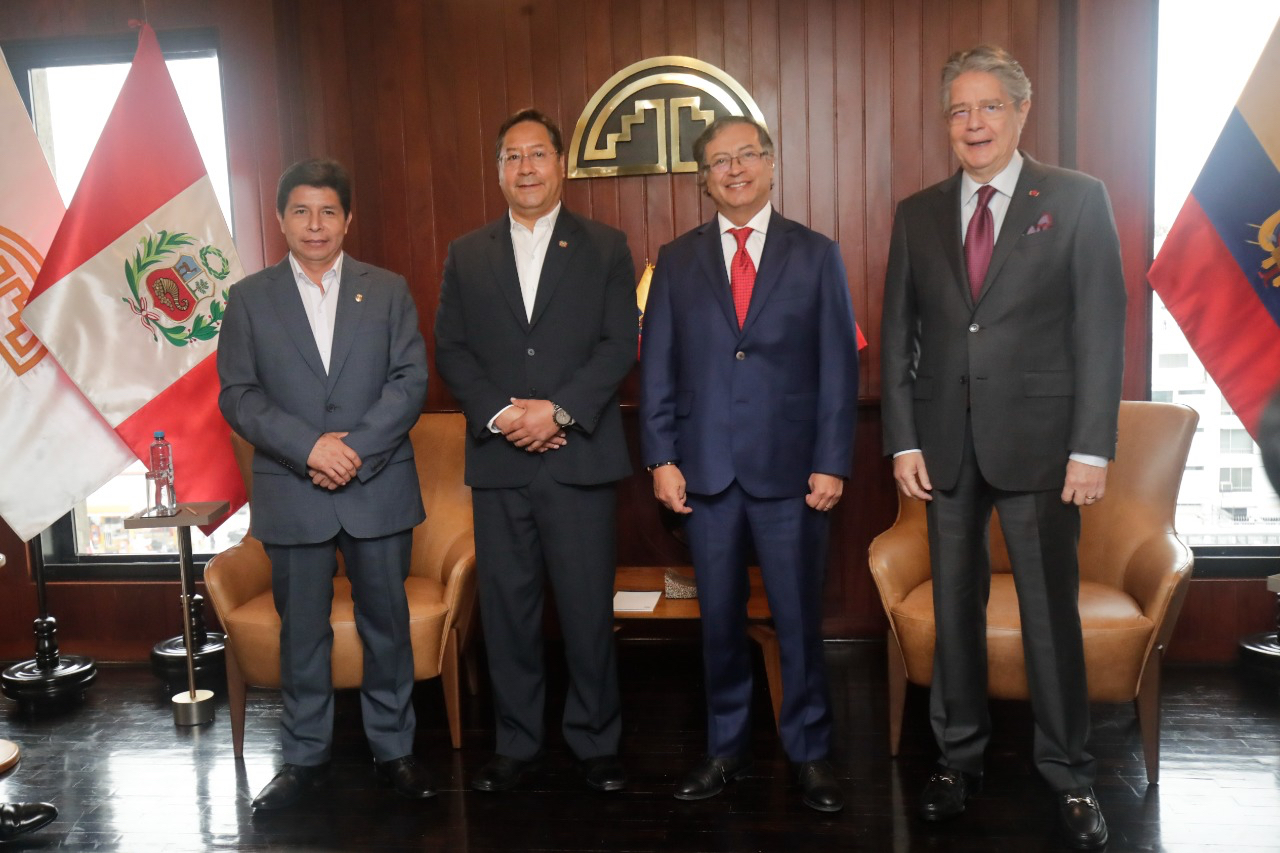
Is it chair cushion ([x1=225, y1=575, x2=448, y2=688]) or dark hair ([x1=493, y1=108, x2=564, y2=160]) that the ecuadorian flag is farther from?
chair cushion ([x1=225, y1=575, x2=448, y2=688])

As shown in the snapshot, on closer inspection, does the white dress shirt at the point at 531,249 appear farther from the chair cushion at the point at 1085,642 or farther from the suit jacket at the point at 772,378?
the chair cushion at the point at 1085,642

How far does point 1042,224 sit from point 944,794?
1404 millimetres

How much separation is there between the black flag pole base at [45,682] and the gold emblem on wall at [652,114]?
257 centimetres

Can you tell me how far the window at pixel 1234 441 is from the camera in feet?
12.3

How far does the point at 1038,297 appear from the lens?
2344 millimetres

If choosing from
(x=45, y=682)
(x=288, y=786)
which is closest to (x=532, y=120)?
(x=288, y=786)

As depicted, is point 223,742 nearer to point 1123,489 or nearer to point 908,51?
point 1123,489

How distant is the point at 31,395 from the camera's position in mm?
3443

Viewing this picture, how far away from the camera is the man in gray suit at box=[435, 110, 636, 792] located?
2.66 metres

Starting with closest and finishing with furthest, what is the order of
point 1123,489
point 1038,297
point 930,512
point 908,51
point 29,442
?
1. point 1038,297
2. point 930,512
3. point 1123,489
4. point 29,442
5. point 908,51

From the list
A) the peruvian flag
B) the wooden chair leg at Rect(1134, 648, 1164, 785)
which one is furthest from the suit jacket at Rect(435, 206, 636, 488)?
the wooden chair leg at Rect(1134, 648, 1164, 785)

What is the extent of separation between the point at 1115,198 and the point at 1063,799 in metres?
2.19

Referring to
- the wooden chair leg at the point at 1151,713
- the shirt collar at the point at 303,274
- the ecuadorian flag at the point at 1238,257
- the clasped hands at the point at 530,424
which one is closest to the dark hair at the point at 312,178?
the shirt collar at the point at 303,274

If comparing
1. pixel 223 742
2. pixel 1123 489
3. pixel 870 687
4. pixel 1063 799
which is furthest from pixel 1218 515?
pixel 223 742
